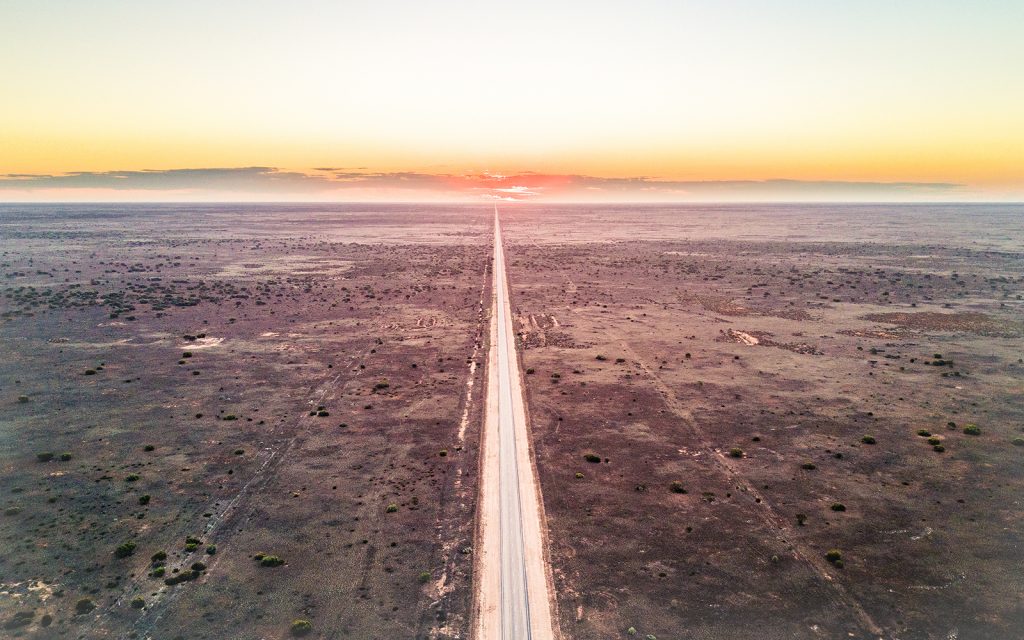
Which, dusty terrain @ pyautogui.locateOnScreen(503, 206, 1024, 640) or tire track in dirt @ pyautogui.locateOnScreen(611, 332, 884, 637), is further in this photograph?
dusty terrain @ pyautogui.locateOnScreen(503, 206, 1024, 640)

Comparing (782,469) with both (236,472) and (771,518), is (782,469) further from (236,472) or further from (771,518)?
(236,472)

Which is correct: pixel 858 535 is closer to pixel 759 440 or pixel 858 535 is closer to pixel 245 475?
pixel 759 440

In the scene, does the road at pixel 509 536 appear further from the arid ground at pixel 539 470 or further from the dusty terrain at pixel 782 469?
the dusty terrain at pixel 782 469

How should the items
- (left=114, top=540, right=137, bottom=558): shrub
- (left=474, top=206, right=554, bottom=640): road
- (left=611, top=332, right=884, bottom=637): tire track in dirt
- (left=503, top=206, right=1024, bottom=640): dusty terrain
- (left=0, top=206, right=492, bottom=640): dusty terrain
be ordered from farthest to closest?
(left=114, top=540, right=137, bottom=558): shrub < (left=503, top=206, right=1024, bottom=640): dusty terrain < (left=0, top=206, right=492, bottom=640): dusty terrain < (left=611, top=332, right=884, bottom=637): tire track in dirt < (left=474, top=206, right=554, bottom=640): road

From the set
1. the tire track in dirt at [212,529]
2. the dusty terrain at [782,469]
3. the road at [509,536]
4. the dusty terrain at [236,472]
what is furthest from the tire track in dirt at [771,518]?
the tire track in dirt at [212,529]

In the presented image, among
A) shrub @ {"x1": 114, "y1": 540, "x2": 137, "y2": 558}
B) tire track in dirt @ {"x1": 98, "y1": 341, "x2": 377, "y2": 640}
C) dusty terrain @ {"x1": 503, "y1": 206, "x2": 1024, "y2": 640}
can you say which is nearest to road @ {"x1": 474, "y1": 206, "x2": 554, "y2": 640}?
dusty terrain @ {"x1": 503, "y1": 206, "x2": 1024, "y2": 640}

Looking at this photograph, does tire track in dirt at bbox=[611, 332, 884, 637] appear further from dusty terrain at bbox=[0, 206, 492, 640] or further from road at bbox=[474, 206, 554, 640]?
dusty terrain at bbox=[0, 206, 492, 640]

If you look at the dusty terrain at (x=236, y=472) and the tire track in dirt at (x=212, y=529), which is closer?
the tire track in dirt at (x=212, y=529)
